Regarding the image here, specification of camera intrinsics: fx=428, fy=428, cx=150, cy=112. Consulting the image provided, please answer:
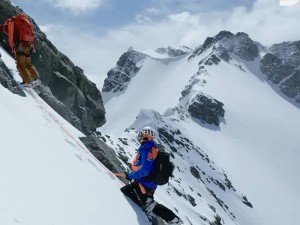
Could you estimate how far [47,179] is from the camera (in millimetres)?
8016

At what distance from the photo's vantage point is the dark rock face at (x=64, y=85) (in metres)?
20.0

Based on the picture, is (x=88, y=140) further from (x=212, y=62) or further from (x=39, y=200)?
(x=212, y=62)

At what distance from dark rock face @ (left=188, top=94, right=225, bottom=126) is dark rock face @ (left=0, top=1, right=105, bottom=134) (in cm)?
10316

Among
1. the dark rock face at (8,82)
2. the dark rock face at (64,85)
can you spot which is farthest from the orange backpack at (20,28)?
the dark rock face at (8,82)

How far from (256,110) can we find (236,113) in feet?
38.6

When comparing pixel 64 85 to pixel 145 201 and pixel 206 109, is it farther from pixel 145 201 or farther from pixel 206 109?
pixel 206 109

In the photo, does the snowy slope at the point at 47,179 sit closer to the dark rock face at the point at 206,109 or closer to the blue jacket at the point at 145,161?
the blue jacket at the point at 145,161

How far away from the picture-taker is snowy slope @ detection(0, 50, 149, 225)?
21.3 feet

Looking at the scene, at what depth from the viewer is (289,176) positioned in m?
117

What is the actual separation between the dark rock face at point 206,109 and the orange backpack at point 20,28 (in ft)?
381

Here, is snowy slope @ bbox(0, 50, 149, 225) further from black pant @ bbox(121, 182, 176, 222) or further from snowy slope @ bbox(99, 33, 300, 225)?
snowy slope @ bbox(99, 33, 300, 225)

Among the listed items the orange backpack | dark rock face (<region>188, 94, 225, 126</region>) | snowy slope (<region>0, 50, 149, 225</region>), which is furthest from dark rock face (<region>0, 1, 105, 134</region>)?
dark rock face (<region>188, 94, 225, 126</region>)

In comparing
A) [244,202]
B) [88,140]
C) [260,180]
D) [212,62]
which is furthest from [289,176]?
[88,140]

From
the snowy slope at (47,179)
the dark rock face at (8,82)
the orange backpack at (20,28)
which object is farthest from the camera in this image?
the orange backpack at (20,28)
